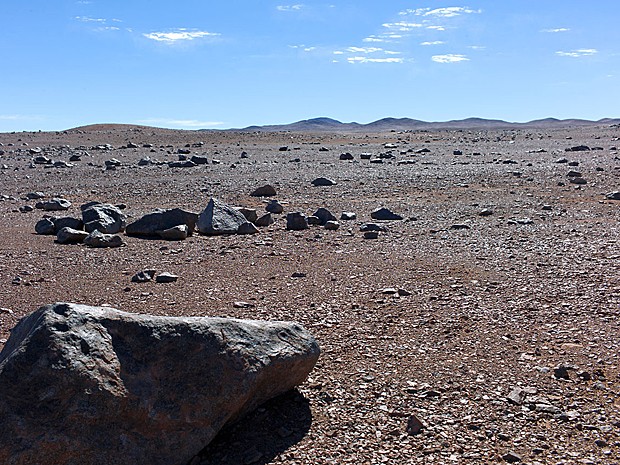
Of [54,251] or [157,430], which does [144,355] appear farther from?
Result: [54,251]

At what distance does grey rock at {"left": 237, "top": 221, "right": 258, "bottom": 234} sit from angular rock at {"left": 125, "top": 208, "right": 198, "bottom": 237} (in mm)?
768

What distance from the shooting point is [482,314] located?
22.5 feet

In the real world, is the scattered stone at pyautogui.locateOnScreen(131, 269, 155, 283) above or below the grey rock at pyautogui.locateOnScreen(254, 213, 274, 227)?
below

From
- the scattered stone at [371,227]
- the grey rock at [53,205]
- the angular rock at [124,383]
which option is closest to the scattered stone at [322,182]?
the grey rock at [53,205]

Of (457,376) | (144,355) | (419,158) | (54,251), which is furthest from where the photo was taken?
(419,158)

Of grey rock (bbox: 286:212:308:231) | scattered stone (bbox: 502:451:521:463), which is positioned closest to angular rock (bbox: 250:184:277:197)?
grey rock (bbox: 286:212:308:231)

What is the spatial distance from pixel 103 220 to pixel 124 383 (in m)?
7.91

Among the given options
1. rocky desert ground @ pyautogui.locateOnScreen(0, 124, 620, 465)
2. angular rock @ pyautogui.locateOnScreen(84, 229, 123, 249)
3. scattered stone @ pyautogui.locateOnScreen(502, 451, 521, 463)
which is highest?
angular rock @ pyautogui.locateOnScreen(84, 229, 123, 249)

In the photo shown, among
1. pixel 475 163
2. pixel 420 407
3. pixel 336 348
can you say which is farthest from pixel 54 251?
pixel 475 163

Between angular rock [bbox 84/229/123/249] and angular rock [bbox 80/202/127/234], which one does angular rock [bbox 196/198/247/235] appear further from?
angular rock [bbox 84/229/123/249]

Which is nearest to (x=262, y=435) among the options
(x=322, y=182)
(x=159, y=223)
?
(x=159, y=223)

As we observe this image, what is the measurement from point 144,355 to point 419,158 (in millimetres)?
25946

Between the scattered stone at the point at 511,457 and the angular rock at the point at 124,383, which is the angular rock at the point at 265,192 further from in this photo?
the scattered stone at the point at 511,457

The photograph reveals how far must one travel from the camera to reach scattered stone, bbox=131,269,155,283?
8.23 m
